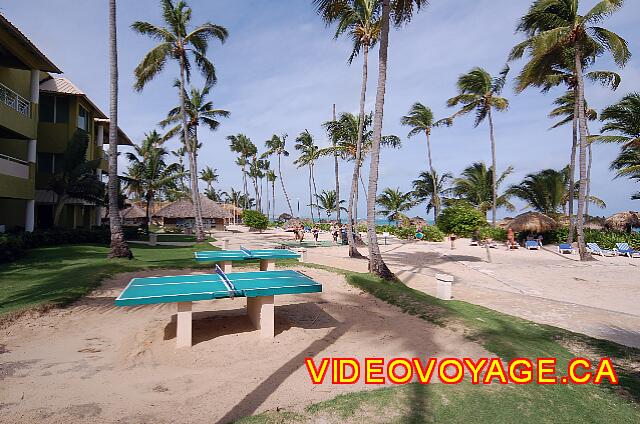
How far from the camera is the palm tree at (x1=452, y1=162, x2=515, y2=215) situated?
38562 mm

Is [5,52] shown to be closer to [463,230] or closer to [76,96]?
[76,96]

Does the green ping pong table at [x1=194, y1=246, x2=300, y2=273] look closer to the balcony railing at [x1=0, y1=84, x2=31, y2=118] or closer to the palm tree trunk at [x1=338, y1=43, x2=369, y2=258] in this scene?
the palm tree trunk at [x1=338, y1=43, x2=369, y2=258]

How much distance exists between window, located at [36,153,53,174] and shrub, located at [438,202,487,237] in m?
23.0

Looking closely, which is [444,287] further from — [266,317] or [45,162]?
[45,162]

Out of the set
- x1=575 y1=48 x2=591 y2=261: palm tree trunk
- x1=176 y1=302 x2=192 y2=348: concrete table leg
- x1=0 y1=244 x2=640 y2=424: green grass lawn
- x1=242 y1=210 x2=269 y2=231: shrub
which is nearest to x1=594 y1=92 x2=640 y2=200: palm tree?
x1=575 y1=48 x2=591 y2=261: palm tree trunk

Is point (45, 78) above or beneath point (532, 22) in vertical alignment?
beneath

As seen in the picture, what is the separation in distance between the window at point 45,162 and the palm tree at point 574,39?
27.4m

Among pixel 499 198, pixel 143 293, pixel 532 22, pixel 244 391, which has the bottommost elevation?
pixel 244 391

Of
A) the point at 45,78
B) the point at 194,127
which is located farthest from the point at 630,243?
the point at 45,78

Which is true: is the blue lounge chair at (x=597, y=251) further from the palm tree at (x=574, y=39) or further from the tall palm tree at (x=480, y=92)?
the tall palm tree at (x=480, y=92)

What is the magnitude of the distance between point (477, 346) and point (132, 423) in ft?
15.8

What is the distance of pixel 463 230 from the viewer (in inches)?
698

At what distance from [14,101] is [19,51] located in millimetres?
2253

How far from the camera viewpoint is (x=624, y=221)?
103ft
